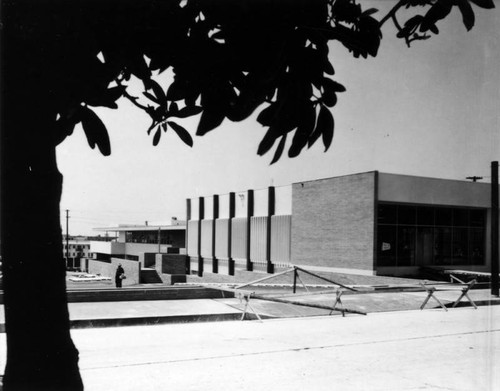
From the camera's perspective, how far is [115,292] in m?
14.9

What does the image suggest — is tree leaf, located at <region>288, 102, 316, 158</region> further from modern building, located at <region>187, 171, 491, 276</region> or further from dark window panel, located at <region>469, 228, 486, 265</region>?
dark window panel, located at <region>469, 228, 486, 265</region>

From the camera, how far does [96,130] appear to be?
9.32ft

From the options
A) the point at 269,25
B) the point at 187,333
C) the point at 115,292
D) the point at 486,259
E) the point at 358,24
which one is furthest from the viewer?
the point at 486,259

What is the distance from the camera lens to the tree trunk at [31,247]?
291cm

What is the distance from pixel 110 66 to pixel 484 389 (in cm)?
599

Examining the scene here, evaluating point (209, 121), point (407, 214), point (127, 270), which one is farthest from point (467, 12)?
point (127, 270)

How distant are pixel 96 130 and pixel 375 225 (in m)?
24.3

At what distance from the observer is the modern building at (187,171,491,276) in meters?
26.6

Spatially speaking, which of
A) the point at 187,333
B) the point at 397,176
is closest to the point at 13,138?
the point at 187,333

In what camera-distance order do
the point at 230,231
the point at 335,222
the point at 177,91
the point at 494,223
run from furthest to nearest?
the point at 230,231 → the point at 335,222 → the point at 494,223 → the point at 177,91

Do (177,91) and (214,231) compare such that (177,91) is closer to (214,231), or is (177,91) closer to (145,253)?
(214,231)

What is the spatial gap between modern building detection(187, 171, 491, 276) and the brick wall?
0.16 feet

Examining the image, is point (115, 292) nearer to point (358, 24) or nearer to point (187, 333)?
point (187, 333)

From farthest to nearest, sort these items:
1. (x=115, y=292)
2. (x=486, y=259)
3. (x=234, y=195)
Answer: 1. (x=234, y=195)
2. (x=486, y=259)
3. (x=115, y=292)
